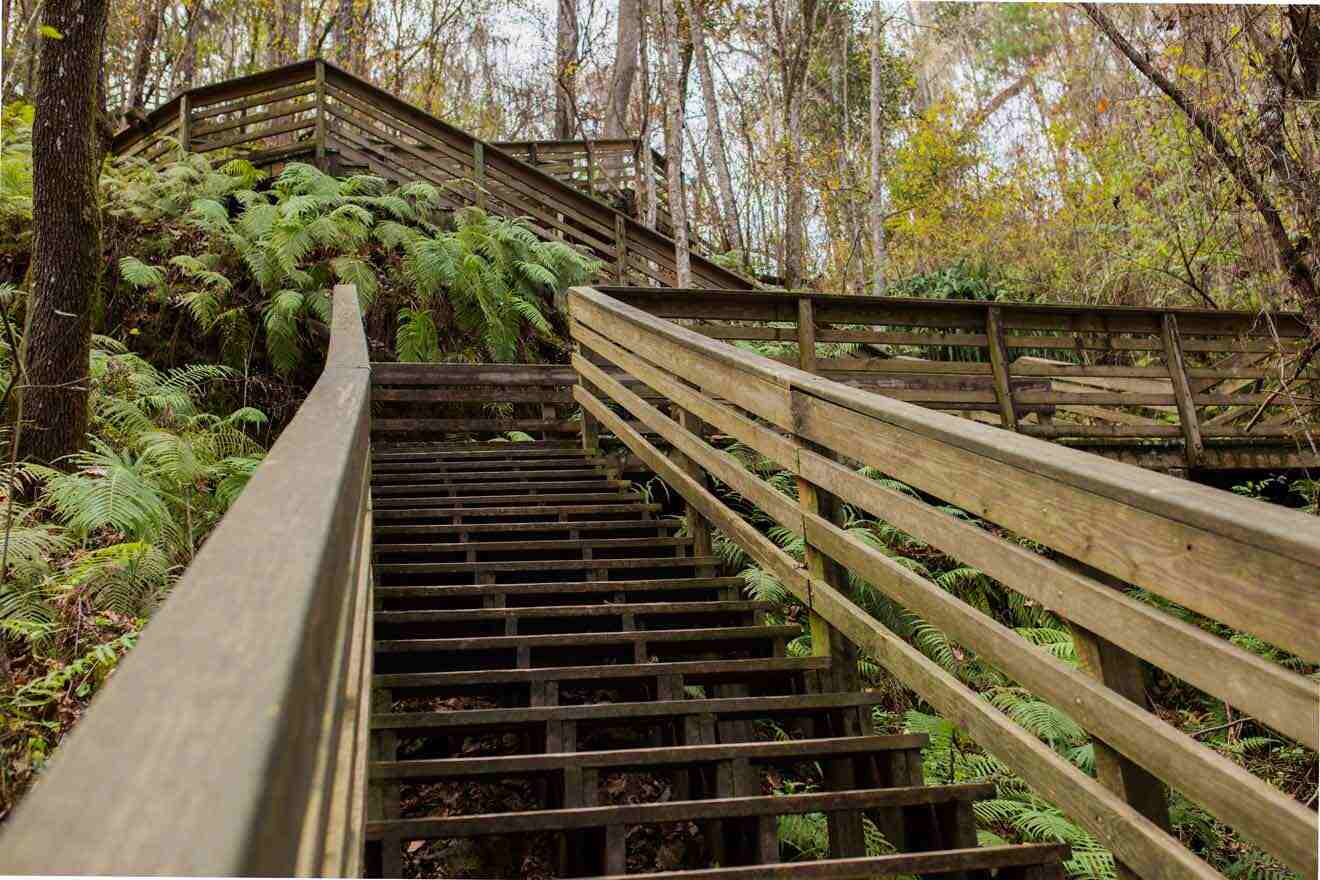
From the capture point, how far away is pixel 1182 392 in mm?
8031

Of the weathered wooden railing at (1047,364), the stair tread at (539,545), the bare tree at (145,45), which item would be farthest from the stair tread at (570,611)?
the bare tree at (145,45)

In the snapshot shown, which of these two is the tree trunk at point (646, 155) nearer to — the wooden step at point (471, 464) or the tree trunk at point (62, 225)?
the wooden step at point (471, 464)

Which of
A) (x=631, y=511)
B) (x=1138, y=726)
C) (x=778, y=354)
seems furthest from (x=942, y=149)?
(x=1138, y=726)

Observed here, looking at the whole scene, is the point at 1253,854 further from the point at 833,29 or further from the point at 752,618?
the point at 833,29

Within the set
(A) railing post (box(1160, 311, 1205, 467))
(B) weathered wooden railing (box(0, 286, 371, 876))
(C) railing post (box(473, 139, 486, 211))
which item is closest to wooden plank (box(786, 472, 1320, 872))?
(B) weathered wooden railing (box(0, 286, 371, 876))

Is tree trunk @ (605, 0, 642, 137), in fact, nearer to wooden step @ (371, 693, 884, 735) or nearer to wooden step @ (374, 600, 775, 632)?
wooden step @ (374, 600, 775, 632)

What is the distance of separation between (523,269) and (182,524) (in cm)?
572

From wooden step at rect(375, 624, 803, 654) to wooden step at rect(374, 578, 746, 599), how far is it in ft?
1.29

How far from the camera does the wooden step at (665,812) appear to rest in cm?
230

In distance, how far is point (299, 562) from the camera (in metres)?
1.11

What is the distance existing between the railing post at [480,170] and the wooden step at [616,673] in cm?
1029

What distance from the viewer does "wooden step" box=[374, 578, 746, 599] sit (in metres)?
3.87

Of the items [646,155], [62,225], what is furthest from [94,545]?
[646,155]

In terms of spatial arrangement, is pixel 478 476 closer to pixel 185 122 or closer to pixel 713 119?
pixel 185 122
